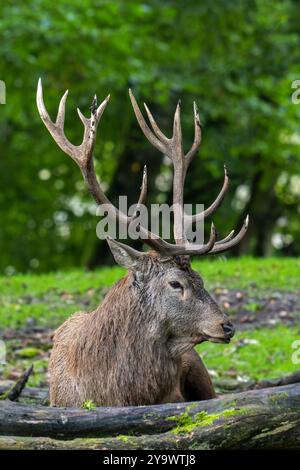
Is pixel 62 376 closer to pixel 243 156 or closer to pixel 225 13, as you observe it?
pixel 225 13

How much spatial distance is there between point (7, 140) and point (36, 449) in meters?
20.6

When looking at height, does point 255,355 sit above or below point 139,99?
below

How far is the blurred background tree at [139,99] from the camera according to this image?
699 inches

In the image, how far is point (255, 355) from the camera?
9539mm

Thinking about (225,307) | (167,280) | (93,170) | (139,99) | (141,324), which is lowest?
(225,307)

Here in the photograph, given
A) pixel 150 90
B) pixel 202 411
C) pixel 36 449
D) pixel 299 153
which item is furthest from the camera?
pixel 299 153

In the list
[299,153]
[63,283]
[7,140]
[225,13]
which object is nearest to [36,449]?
[63,283]

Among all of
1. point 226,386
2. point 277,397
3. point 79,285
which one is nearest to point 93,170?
point 277,397

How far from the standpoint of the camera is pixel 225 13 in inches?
812

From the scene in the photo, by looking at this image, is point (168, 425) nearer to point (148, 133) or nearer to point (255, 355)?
point (148, 133)

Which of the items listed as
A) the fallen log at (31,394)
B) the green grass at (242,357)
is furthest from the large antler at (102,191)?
the green grass at (242,357)

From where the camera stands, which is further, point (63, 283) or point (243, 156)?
point (243, 156)

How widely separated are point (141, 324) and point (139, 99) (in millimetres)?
13462

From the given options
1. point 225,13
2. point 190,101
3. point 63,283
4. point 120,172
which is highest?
point 225,13
